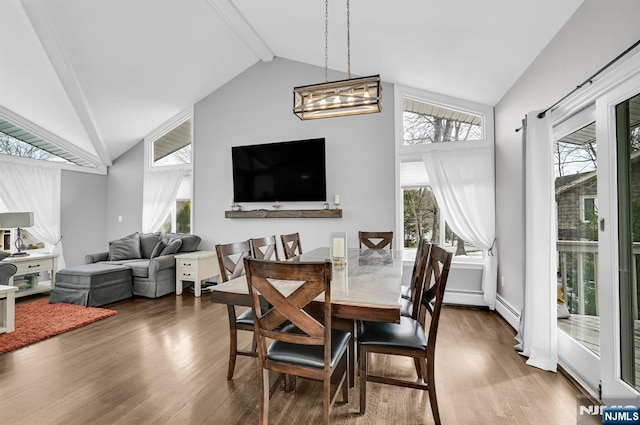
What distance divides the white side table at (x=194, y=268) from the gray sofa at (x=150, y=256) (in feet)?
0.44

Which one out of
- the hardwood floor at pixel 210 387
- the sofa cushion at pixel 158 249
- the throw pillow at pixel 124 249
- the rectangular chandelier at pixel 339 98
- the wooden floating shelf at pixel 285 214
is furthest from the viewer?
the throw pillow at pixel 124 249

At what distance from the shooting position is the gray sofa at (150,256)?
4.43 m

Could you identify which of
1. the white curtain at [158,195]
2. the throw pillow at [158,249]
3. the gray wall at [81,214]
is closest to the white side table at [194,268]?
the throw pillow at [158,249]

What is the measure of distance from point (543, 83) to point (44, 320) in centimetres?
557

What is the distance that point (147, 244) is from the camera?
5.09 meters

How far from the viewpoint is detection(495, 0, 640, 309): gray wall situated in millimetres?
1766

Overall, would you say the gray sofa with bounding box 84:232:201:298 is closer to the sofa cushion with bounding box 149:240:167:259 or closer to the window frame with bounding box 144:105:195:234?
the sofa cushion with bounding box 149:240:167:259

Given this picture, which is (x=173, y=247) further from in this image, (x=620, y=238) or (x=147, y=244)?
(x=620, y=238)

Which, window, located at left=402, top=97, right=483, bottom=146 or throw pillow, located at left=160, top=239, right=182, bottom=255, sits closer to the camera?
window, located at left=402, top=97, right=483, bottom=146

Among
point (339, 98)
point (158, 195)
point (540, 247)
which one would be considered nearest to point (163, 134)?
point (158, 195)

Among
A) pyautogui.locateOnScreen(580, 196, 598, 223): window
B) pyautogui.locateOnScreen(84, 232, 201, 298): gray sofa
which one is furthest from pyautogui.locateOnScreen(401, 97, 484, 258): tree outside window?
pyautogui.locateOnScreen(84, 232, 201, 298): gray sofa

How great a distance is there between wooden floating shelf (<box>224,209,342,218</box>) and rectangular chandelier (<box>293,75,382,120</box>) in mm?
2129

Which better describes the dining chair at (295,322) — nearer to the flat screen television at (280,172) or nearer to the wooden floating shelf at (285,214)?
the wooden floating shelf at (285,214)

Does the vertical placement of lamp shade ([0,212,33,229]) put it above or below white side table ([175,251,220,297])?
above
